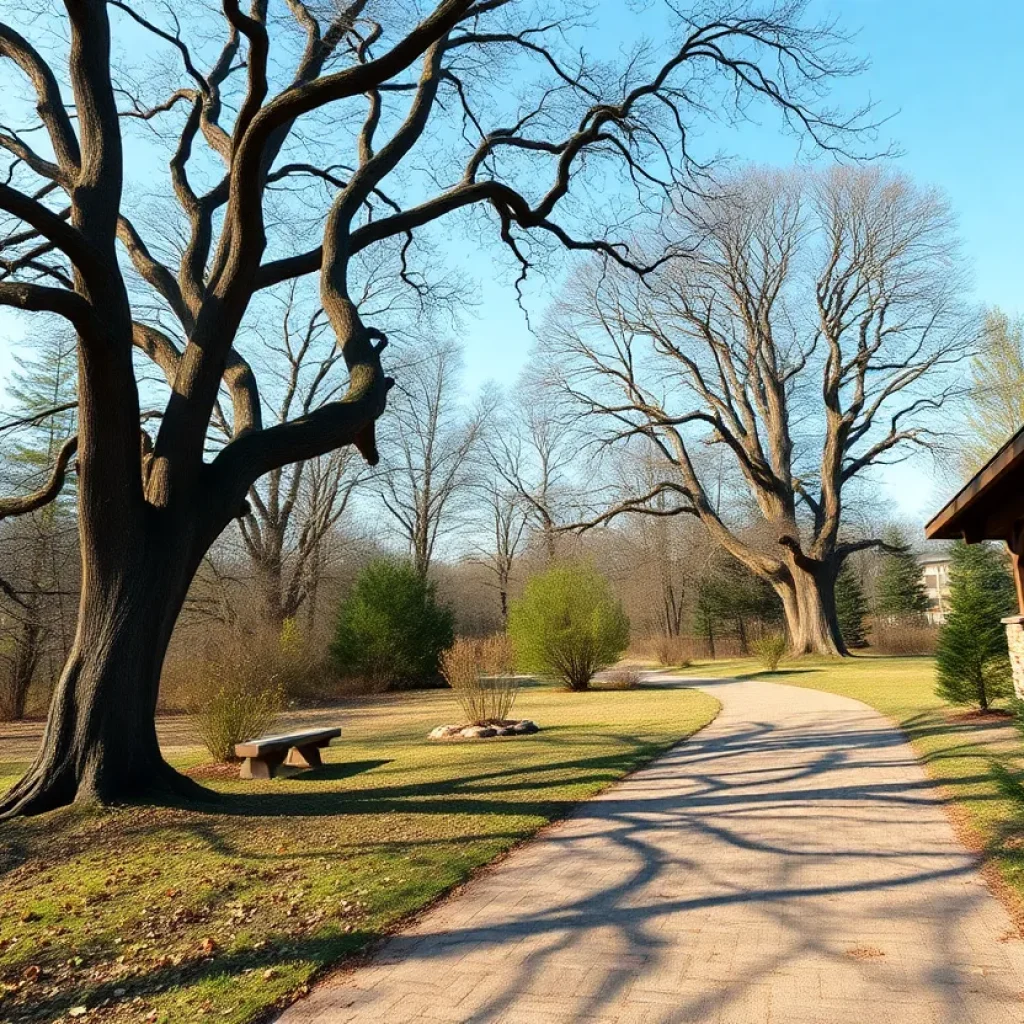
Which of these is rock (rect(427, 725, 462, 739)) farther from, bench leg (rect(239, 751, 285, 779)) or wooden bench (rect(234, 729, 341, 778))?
bench leg (rect(239, 751, 285, 779))

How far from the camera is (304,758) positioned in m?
10.8

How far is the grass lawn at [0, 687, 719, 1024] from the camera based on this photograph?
3713 millimetres

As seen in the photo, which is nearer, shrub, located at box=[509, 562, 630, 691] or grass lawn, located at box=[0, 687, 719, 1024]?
grass lawn, located at box=[0, 687, 719, 1024]

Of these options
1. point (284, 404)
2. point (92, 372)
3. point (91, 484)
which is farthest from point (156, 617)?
point (284, 404)

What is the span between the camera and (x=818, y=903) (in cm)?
448

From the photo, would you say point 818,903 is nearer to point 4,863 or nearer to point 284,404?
point 4,863

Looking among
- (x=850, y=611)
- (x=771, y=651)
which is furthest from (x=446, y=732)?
(x=850, y=611)

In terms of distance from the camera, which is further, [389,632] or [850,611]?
[850,611]

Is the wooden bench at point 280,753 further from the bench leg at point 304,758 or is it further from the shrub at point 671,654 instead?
the shrub at point 671,654

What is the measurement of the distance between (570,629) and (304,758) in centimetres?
1364

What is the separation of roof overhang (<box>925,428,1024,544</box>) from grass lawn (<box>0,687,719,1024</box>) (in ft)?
14.0

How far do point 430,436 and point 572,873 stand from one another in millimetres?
40278

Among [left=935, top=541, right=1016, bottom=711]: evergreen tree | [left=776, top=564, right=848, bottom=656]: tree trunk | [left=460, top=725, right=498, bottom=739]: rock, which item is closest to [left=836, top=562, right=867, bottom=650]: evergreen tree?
[left=776, top=564, right=848, bottom=656]: tree trunk

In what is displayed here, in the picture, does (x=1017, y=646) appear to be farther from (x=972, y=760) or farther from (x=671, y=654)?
(x=671, y=654)
